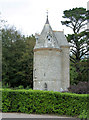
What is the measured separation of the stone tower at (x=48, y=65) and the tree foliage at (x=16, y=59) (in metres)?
7.01

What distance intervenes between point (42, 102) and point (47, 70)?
1068 cm

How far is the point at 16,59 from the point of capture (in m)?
28.9

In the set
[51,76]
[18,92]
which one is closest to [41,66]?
[51,76]

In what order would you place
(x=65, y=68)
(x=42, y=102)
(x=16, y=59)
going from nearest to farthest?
(x=42, y=102)
(x=65, y=68)
(x=16, y=59)

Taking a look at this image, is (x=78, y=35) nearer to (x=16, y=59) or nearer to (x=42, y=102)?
(x=16, y=59)

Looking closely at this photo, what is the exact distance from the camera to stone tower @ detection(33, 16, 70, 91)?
65.8 feet

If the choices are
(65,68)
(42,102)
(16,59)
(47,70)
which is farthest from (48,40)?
(42,102)

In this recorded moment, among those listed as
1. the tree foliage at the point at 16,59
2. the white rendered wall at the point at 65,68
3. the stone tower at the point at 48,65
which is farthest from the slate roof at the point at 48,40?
the tree foliage at the point at 16,59

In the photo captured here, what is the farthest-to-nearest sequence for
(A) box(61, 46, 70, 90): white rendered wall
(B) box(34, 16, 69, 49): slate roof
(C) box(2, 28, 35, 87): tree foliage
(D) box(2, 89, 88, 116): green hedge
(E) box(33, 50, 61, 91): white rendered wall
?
1. (C) box(2, 28, 35, 87): tree foliage
2. (A) box(61, 46, 70, 90): white rendered wall
3. (B) box(34, 16, 69, 49): slate roof
4. (E) box(33, 50, 61, 91): white rendered wall
5. (D) box(2, 89, 88, 116): green hedge

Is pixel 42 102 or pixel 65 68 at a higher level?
pixel 65 68

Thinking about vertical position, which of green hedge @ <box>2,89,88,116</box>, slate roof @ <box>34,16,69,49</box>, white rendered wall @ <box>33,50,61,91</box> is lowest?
green hedge @ <box>2,89,88,116</box>

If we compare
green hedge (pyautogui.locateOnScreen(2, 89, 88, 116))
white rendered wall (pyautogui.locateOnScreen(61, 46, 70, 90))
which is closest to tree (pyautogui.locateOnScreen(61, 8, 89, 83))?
white rendered wall (pyautogui.locateOnScreen(61, 46, 70, 90))

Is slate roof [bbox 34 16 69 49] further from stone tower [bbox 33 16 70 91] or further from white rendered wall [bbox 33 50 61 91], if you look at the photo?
white rendered wall [bbox 33 50 61 91]

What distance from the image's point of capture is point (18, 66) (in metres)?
28.5
